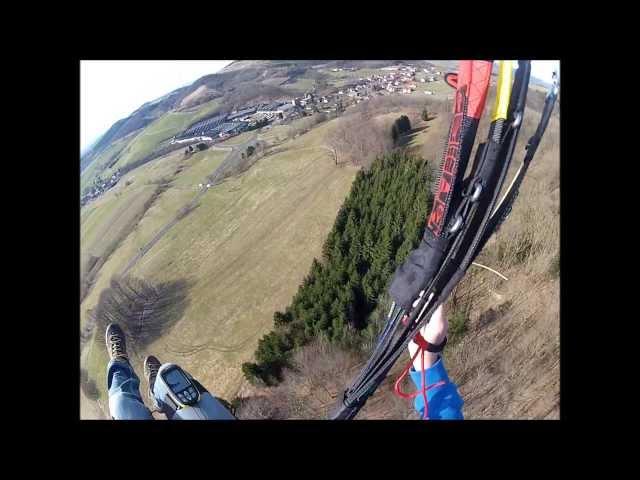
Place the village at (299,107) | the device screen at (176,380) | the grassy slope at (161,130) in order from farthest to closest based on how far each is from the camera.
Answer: the grassy slope at (161,130)
the village at (299,107)
the device screen at (176,380)

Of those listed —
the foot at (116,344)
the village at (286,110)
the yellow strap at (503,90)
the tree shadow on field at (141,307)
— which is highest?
the yellow strap at (503,90)

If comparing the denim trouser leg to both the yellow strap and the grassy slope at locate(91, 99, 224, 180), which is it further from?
the yellow strap

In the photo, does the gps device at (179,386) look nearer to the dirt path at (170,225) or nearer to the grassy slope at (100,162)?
the dirt path at (170,225)

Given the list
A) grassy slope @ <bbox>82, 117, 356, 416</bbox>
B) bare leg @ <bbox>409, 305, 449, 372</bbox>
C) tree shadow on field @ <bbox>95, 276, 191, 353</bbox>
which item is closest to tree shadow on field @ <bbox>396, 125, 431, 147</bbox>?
grassy slope @ <bbox>82, 117, 356, 416</bbox>

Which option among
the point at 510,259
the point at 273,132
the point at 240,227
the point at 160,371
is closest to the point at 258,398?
the point at 160,371

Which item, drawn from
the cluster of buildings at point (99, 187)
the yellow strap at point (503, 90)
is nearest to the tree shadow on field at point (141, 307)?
the cluster of buildings at point (99, 187)

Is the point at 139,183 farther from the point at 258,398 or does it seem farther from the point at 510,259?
the point at 510,259
